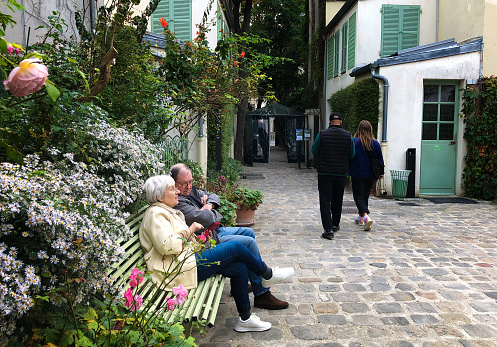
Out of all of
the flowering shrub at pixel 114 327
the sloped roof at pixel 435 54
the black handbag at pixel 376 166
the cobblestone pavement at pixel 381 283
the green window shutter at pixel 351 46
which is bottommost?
the cobblestone pavement at pixel 381 283

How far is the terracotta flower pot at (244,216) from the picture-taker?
8094mm

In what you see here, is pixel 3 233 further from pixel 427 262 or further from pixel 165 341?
pixel 427 262

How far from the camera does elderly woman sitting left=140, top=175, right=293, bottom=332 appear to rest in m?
3.36

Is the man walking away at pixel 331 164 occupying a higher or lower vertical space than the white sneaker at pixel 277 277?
higher

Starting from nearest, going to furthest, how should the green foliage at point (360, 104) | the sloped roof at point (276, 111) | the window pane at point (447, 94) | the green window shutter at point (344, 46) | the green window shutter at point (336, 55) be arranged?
the window pane at point (447, 94)
the green foliage at point (360, 104)
the green window shutter at point (344, 46)
the green window shutter at point (336, 55)
the sloped roof at point (276, 111)

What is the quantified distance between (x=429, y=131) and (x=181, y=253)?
10.1 metres

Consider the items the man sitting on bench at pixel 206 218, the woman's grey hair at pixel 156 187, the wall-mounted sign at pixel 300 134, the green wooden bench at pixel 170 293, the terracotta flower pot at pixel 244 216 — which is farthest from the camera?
the wall-mounted sign at pixel 300 134

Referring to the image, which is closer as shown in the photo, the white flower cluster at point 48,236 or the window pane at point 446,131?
the white flower cluster at point 48,236

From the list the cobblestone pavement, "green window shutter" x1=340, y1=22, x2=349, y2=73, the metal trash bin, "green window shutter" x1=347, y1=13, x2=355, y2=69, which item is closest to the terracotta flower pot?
the cobblestone pavement

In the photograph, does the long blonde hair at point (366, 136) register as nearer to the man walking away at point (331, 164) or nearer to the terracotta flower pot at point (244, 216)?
the man walking away at point (331, 164)

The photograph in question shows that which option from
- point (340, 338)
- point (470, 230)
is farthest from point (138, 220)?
point (470, 230)

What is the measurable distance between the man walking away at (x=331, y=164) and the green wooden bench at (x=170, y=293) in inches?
148

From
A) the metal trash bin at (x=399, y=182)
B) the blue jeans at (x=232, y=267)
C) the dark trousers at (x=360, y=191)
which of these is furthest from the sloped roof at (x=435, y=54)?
the blue jeans at (x=232, y=267)

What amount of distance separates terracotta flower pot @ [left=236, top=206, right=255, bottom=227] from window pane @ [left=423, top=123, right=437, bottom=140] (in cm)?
610
